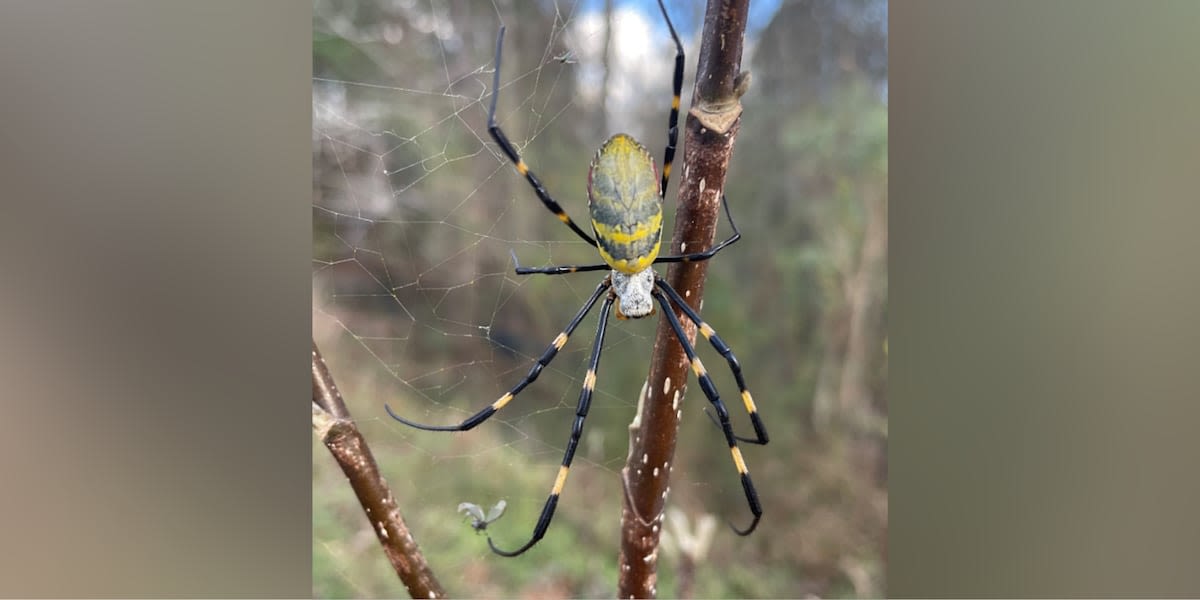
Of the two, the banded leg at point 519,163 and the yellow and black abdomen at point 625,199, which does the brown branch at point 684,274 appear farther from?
the banded leg at point 519,163

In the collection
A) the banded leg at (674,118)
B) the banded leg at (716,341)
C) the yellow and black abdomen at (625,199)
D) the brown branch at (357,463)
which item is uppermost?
the banded leg at (674,118)

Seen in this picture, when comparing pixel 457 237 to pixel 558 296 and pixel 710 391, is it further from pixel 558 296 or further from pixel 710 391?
pixel 710 391

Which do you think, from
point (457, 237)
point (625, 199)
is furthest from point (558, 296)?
point (625, 199)

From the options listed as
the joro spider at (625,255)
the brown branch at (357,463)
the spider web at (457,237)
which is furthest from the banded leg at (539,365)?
the brown branch at (357,463)

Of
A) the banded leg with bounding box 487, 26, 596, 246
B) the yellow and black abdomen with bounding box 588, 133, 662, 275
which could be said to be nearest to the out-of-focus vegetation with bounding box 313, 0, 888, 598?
the banded leg with bounding box 487, 26, 596, 246

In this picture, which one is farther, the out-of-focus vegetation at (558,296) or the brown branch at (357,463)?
the out-of-focus vegetation at (558,296)
